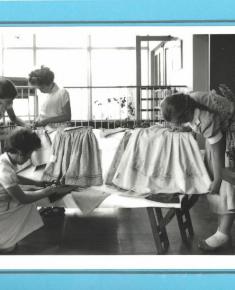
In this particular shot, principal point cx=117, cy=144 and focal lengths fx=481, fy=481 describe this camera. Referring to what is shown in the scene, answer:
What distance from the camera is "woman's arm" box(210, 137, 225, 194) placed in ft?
8.77

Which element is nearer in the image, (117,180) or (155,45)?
(155,45)

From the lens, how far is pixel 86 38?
2.59 meters

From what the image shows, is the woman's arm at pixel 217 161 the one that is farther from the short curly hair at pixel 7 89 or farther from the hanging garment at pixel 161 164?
the short curly hair at pixel 7 89

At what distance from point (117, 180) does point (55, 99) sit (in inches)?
23.1

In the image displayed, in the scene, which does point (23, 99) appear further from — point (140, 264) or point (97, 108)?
point (140, 264)

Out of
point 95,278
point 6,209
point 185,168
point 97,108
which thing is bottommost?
point 95,278

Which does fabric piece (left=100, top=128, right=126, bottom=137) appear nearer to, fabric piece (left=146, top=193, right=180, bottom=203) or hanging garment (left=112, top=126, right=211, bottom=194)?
hanging garment (left=112, top=126, right=211, bottom=194)

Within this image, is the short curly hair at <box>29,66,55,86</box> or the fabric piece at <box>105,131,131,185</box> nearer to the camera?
the short curly hair at <box>29,66,55,86</box>

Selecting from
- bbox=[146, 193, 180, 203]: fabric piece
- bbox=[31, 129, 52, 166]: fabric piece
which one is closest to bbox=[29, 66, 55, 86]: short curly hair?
bbox=[31, 129, 52, 166]: fabric piece

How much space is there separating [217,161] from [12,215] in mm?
1194

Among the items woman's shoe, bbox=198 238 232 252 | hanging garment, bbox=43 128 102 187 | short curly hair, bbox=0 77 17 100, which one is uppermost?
short curly hair, bbox=0 77 17 100

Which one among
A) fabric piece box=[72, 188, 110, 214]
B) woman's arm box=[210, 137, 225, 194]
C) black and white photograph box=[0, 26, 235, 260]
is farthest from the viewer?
fabric piece box=[72, 188, 110, 214]

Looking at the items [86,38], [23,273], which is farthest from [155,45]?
[23,273]

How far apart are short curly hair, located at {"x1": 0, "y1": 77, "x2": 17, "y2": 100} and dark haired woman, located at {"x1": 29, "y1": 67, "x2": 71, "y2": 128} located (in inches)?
4.1
